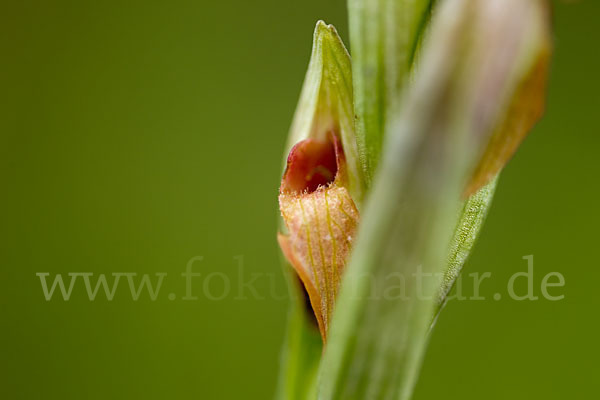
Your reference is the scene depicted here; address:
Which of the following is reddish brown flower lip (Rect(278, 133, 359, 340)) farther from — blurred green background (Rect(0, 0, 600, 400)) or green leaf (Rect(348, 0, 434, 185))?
blurred green background (Rect(0, 0, 600, 400))

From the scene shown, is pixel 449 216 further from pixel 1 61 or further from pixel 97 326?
pixel 1 61

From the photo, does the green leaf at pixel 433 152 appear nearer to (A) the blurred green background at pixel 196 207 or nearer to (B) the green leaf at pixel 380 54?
(B) the green leaf at pixel 380 54

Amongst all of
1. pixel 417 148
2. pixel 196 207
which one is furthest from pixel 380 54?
pixel 196 207

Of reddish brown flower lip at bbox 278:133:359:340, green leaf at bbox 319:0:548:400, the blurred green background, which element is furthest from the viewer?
the blurred green background

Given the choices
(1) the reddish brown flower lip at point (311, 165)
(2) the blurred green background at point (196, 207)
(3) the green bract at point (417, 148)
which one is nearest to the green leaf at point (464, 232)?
(3) the green bract at point (417, 148)

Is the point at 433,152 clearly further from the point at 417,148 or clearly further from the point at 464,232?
the point at 464,232

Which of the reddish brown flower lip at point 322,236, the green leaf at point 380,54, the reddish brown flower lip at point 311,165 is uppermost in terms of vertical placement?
the green leaf at point 380,54

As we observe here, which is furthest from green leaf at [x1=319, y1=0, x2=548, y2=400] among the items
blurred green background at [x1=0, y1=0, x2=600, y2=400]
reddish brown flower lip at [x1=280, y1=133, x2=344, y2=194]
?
blurred green background at [x1=0, y1=0, x2=600, y2=400]

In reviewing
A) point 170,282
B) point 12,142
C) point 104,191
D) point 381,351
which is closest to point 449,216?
point 381,351
